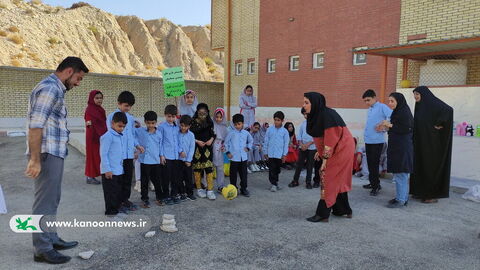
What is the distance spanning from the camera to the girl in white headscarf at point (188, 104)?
22.4 feet

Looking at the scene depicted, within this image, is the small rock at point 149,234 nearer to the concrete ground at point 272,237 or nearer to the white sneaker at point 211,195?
the concrete ground at point 272,237

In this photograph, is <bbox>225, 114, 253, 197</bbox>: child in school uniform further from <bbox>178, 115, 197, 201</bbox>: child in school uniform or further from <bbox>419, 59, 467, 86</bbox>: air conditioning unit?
<bbox>419, 59, 467, 86</bbox>: air conditioning unit

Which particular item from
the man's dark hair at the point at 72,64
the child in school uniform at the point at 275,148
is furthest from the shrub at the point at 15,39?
the man's dark hair at the point at 72,64

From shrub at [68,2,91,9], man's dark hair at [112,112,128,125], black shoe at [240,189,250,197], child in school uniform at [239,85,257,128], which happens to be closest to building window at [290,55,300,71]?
child in school uniform at [239,85,257,128]

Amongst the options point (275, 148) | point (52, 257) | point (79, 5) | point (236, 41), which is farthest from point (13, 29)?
point (52, 257)

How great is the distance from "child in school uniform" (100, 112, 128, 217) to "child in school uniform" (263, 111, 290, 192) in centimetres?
285

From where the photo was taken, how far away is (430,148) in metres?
6.02

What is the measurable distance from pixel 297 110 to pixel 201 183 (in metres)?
8.91

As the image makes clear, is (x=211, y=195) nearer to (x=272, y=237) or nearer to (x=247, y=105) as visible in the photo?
(x=272, y=237)

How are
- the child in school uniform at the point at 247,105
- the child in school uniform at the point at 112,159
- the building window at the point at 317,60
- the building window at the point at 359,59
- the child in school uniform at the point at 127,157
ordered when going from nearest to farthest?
1. the child in school uniform at the point at 112,159
2. the child in school uniform at the point at 127,157
3. the child in school uniform at the point at 247,105
4. the building window at the point at 359,59
5. the building window at the point at 317,60

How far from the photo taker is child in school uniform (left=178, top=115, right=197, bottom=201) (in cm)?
561

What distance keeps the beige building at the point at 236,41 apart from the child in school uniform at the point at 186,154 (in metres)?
11.4

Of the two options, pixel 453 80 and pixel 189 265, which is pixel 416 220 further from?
pixel 453 80

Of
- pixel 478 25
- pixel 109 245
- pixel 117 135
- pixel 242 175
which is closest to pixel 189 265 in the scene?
pixel 109 245
